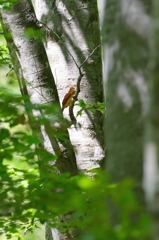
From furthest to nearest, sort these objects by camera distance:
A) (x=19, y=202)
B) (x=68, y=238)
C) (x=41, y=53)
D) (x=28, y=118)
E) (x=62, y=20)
Answer: (x=62, y=20), (x=41, y=53), (x=68, y=238), (x=28, y=118), (x=19, y=202)

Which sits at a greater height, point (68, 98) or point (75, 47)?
point (75, 47)

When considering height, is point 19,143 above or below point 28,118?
below

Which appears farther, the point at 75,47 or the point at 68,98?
the point at 75,47

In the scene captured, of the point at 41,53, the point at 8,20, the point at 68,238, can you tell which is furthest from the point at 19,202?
the point at 8,20

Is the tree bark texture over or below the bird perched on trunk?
over

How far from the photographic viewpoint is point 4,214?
183 centimetres

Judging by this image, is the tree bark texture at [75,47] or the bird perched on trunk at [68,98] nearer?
the bird perched on trunk at [68,98]

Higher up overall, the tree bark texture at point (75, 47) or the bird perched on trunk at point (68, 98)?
the tree bark texture at point (75, 47)

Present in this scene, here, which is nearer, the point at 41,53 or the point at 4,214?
the point at 4,214

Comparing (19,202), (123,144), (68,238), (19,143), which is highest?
(19,143)

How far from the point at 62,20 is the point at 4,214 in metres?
1.86

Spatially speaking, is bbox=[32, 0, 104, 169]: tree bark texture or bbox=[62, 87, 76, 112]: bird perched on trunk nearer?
bbox=[62, 87, 76, 112]: bird perched on trunk

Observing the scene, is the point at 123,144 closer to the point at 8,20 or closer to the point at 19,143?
the point at 19,143

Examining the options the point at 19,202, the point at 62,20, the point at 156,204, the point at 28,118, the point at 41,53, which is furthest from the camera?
the point at 62,20
